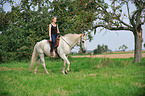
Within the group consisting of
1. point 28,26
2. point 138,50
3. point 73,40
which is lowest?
point 138,50

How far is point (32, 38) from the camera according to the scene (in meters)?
17.1

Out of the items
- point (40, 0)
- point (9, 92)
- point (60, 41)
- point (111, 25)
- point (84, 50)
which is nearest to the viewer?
point (9, 92)

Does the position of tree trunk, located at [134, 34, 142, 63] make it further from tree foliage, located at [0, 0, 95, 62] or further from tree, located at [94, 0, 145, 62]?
tree foliage, located at [0, 0, 95, 62]

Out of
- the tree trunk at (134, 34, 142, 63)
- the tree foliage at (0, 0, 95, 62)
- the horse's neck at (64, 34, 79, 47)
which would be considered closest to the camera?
the horse's neck at (64, 34, 79, 47)

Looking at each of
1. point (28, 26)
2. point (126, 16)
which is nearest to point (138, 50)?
point (126, 16)

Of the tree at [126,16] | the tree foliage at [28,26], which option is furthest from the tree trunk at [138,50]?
the tree foliage at [28,26]

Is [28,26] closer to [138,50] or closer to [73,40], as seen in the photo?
[73,40]

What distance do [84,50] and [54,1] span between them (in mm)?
9969

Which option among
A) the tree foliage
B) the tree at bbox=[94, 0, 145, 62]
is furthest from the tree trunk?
the tree foliage

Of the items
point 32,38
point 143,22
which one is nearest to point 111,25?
point 143,22

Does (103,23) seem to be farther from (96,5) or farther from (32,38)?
(32,38)

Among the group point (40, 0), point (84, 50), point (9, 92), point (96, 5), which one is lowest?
point (9, 92)

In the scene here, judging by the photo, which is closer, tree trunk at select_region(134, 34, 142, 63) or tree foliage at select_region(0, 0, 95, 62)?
tree trunk at select_region(134, 34, 142, 63)

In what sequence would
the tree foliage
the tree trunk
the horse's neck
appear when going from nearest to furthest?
the horse's neck → the tree trunk → the tree foliage
